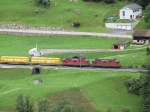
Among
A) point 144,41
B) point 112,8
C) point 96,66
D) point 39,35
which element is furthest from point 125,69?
point 112,8

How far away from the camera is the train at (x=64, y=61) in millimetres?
125438

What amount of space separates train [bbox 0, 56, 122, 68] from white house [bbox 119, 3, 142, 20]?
41.0 m

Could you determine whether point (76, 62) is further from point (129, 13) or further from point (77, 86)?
point (129, 13)

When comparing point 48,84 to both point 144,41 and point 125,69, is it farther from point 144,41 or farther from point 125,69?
point 144,41

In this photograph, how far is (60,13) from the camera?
168125 mm

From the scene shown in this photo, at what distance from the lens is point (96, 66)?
125625 millimetres

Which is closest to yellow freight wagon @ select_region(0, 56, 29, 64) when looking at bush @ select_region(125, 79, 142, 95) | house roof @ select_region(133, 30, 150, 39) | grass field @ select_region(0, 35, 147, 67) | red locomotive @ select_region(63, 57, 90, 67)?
red locomotive @ select_region(63, 57, 90, 67)

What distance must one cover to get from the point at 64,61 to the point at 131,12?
44799 millimetres

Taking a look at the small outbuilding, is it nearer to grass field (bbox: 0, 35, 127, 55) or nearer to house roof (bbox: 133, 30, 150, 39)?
house roof (bbox: 133, 30, 150, 39)

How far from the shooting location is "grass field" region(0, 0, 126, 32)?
164 metres

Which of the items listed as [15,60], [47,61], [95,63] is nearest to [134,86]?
[95,63]

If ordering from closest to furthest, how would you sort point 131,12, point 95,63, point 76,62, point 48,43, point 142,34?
point 95,63, point 76,62, point 142,34, point 48,43, point 131,12

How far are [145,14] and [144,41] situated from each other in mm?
12619

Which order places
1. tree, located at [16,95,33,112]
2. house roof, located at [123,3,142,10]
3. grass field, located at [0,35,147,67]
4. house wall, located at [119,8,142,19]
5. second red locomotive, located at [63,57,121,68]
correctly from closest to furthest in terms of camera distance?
1. tree, located at [16,95,33,112]
2. second red locomotive, located at [63,57,121,68]
3. grass field, located at [0,35,147,67]
4. house wall, located at [119,8,142,19]
5. house roof, located at [123,3,142,10]
